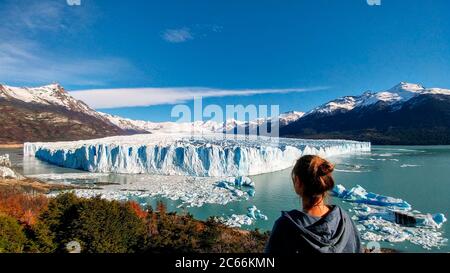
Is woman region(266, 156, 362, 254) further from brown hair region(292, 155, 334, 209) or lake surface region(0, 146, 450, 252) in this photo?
lake surface region(0, 146, 450, 252)

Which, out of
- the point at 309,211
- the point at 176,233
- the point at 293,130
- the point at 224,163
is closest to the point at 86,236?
the point at 176,233

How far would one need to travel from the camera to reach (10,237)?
4.46m

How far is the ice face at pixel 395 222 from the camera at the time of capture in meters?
8.24

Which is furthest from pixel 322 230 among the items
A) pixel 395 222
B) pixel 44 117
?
pixel 44 117

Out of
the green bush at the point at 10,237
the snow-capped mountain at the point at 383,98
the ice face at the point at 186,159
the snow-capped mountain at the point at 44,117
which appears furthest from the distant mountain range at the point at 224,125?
the snow-capped mountain at the point at 44,117

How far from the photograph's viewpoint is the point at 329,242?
41.7 inches

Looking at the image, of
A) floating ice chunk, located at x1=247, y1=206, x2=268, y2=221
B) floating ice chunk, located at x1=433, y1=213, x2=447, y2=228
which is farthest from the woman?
floating ice chunk, located at x1=433, y1=213, x2=447, y2=228

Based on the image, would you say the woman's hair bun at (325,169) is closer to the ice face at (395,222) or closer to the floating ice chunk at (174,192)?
the ice face at (395,222)

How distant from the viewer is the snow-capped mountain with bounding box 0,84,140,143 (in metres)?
46.9

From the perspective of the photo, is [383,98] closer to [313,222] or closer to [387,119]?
[387,119]

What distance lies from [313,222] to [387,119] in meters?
70.3
